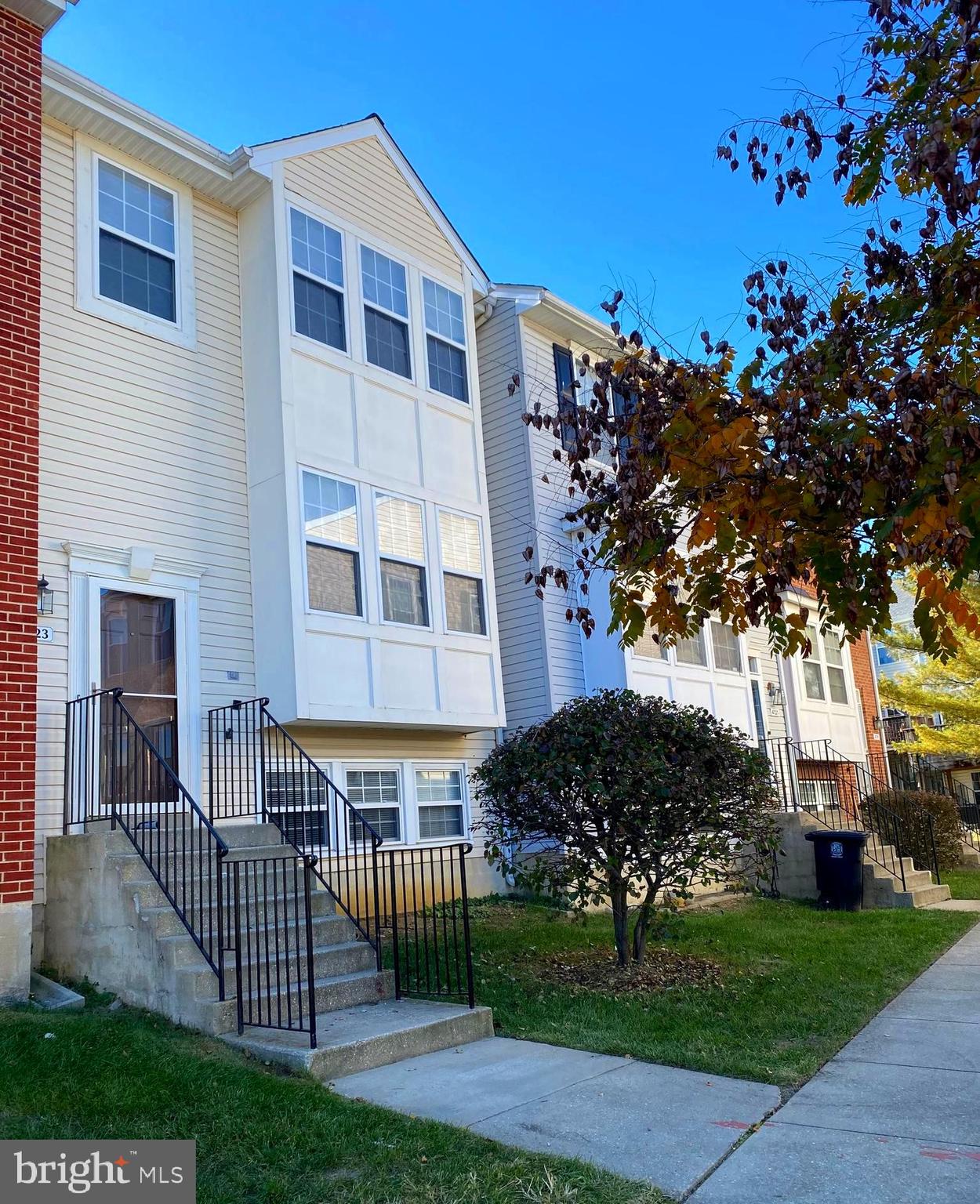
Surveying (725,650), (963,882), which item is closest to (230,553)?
(725,650)

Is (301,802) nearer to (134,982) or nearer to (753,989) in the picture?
(134,982)

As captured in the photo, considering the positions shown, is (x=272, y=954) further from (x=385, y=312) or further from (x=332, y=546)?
(x=385, y=312)

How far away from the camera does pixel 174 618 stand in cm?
1009

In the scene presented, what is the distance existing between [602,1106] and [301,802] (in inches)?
214

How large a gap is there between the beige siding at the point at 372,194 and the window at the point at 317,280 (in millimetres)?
363

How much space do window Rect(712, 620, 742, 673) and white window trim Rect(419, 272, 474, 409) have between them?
6.52 metres

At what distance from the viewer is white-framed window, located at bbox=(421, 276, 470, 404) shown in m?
13.3

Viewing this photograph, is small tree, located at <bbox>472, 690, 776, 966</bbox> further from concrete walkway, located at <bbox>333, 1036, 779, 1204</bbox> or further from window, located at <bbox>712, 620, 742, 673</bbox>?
window, located at <bbox>712, 620, 742, 673</bbox>

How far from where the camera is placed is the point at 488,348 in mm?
15594

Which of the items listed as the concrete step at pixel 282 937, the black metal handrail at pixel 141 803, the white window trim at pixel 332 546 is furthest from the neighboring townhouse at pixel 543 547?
the concrete step at pixel 282 937

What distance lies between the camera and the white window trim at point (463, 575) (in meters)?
12.3

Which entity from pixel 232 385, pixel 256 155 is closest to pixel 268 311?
pixel 232 385

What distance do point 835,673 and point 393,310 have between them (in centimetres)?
1376

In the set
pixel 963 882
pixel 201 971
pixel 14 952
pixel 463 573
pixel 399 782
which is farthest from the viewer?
pixel 963 882
